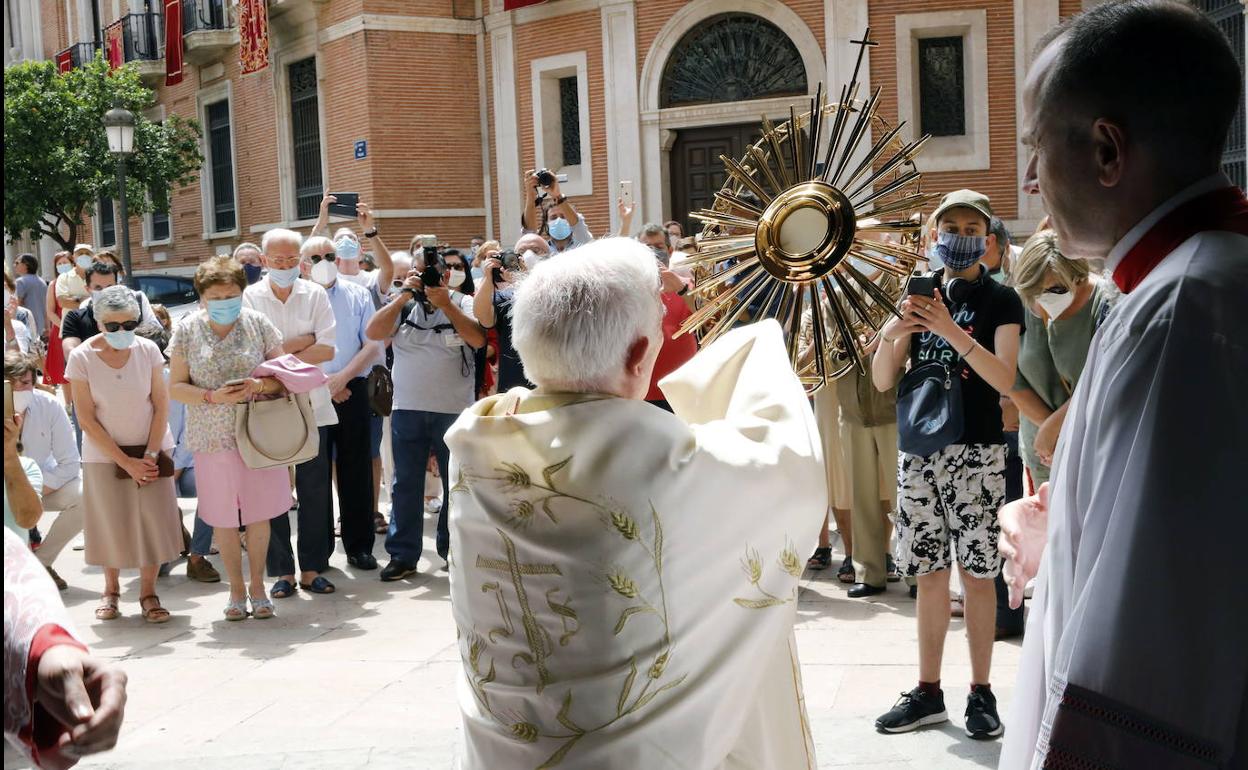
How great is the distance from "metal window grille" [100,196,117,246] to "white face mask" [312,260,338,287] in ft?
85.7

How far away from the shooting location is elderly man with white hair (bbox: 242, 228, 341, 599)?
25.2 feet

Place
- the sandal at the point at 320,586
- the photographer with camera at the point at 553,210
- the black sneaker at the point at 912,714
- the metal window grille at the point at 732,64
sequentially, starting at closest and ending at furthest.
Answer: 1. the black sneaker at the point at 912,714
2. the sandal at the point at 320,586
3. the photographer with camera at the point at 553,210
4. the metal window grille at the point at 732,64

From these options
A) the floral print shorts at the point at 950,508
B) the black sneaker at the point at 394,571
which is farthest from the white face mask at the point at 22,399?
the floral print shorts at the point at 950,508

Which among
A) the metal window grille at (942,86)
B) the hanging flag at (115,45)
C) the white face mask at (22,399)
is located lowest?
the white face mask at (22,399)

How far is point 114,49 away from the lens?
3017 centimetres

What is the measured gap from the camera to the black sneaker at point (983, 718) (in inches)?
186

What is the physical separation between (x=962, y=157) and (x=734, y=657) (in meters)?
16.4

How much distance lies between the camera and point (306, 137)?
24422 millimetres

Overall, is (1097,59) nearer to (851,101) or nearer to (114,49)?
(851,101)

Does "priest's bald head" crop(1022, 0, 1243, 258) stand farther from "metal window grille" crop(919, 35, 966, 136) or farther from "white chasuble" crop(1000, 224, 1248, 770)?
"metal window grille" crop(919, 35, 966, 136)

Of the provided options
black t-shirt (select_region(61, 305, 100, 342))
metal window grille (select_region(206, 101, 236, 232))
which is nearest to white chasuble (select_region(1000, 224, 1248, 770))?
Answer: black t-shirt (select_region(61, 305, 100, 342))

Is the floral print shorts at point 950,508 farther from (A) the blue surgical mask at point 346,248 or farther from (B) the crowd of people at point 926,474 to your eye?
(A) the blue surgical mask at point 346,248

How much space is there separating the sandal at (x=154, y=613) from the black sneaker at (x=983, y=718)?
14.6 feet

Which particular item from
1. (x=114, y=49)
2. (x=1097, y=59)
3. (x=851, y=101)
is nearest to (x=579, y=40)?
(x=114, y=49)
